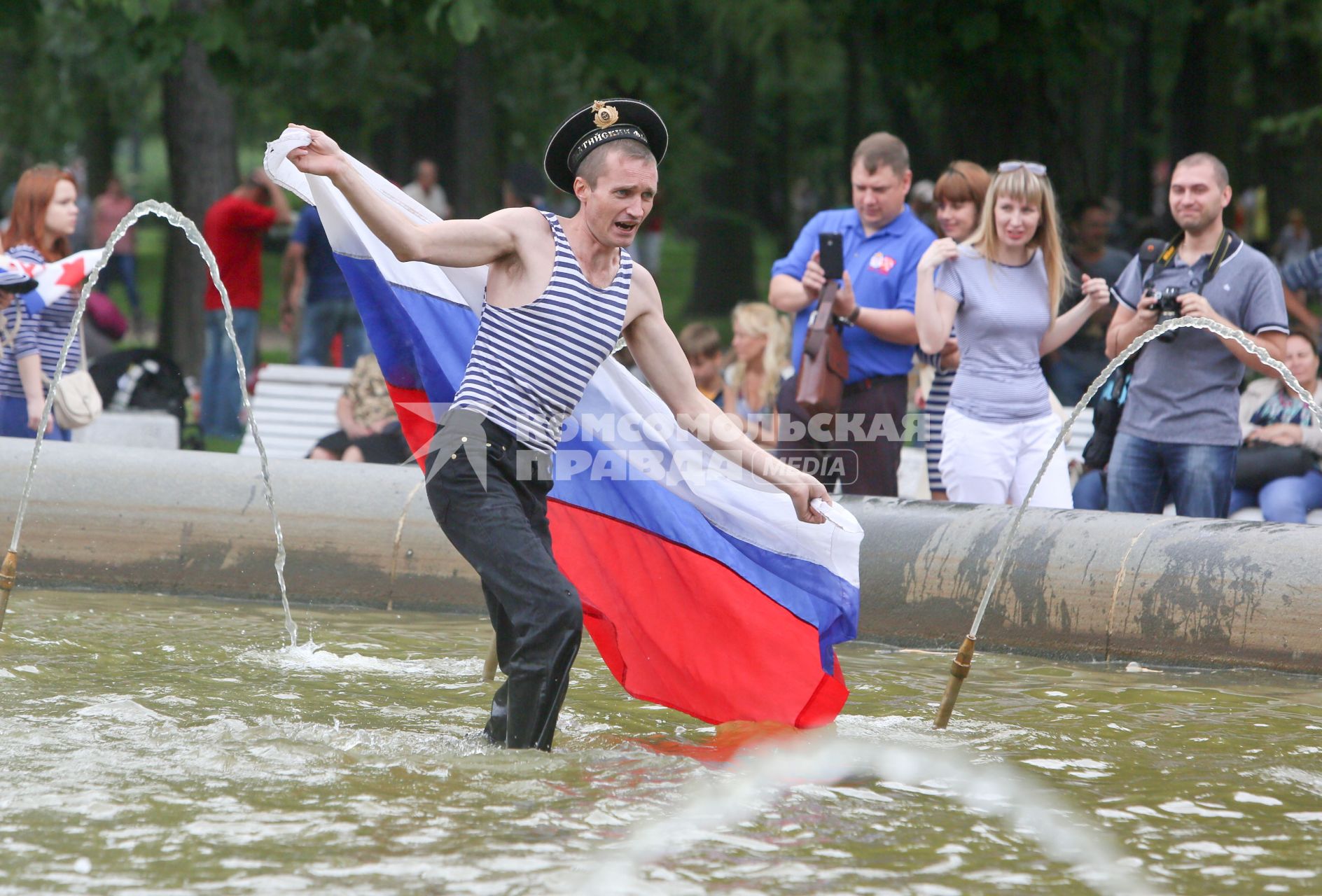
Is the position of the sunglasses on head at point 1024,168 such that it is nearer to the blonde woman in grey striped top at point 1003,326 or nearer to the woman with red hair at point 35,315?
the blonde woman in grey striped top at point 1003,326

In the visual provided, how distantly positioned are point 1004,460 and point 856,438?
0.81 meters

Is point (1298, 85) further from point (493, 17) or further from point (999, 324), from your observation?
point (999, 324)

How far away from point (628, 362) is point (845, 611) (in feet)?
15.5

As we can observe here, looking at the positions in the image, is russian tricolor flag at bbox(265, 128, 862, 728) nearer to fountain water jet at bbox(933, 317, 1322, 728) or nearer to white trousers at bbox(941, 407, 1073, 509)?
fountain water jet at bbox(933, 317, 1322, 728)

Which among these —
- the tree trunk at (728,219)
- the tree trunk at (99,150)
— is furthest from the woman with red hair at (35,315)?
the tree trunk at (99,150)

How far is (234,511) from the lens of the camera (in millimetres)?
8062

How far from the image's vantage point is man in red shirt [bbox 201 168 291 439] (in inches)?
518

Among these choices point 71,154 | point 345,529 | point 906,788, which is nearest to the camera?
point 906,788

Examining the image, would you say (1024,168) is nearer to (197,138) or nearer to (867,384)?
(867,384)

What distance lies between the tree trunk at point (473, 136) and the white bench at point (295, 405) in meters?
6.49

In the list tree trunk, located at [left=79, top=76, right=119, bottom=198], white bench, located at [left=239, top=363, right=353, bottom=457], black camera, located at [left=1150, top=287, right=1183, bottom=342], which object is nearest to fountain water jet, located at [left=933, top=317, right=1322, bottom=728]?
black camera, located at [left=1150, top=287, right=1183, bottom=342]

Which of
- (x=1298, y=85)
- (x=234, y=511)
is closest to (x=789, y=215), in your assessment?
(x=1298, y=85)

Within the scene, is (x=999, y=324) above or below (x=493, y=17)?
below

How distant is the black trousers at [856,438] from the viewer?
804 cm
